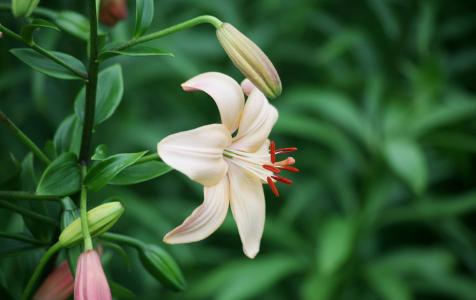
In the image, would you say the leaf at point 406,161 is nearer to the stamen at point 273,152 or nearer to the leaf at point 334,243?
the leaf at point 334,243

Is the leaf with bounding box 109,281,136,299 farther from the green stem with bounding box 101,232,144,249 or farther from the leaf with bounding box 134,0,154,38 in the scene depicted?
the leaf with bounding box 134,0,154,38

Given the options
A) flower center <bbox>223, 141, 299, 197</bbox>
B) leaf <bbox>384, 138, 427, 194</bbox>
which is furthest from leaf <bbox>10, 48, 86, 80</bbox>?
leaf <bbox>384, 138, 427, 194</bbox>

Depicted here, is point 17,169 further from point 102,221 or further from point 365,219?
point 365,219

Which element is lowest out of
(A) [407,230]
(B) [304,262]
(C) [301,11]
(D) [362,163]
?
(A) [407,230]

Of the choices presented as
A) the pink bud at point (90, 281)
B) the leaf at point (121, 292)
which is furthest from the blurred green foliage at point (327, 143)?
the pink bud at point (90, 281)

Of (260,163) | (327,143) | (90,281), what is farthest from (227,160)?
(327,143)

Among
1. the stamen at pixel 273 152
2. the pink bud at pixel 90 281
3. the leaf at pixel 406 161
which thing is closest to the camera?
the pink bud at pixel 90 281

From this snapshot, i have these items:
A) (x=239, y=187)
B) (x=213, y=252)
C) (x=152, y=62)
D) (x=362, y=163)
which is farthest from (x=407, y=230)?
(x=239, y=187)
